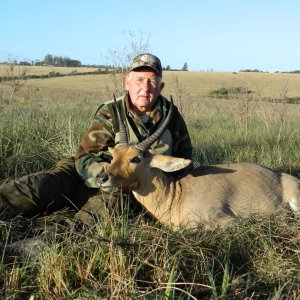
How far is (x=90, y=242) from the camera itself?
3.61 metres

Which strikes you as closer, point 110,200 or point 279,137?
point 110,200

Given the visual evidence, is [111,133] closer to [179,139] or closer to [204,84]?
[179,139]

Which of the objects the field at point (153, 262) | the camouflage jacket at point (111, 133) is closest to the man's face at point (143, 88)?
the camouflage jacket at point (111, 133)

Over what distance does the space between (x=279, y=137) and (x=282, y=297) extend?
647 cm

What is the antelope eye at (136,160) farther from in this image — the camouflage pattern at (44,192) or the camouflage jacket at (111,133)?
the camouflage pattern at (44,192)

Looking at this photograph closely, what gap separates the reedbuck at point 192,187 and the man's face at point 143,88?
0.54m

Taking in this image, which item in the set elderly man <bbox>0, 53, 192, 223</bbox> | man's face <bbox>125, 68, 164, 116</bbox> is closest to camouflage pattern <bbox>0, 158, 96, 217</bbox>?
elderly man <bbox>0, 53, 192, 223</bbox>

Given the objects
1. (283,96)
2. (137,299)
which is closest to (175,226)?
(137,299)

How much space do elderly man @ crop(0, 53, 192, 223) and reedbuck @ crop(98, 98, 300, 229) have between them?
1.16ft

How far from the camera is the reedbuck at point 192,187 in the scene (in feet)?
16.6

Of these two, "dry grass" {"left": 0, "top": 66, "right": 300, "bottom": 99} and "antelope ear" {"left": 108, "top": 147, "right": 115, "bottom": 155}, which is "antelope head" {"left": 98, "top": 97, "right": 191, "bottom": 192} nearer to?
"antelope ear" {"left": 108, "top": 147, "right": 115, "bottom": 155}

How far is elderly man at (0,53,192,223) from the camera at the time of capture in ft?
17.2

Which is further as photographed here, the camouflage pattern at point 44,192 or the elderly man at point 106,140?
the elderly man at point 106,140

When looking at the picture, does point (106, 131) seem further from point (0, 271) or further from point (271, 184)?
point (0, 271)
